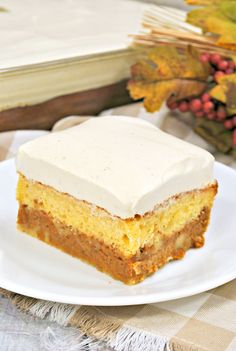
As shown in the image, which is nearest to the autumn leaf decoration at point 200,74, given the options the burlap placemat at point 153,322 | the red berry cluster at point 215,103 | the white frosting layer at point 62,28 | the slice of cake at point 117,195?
the red berry cluster at point 215,103

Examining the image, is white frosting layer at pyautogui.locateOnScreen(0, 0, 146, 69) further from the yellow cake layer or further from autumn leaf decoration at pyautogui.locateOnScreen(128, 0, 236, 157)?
the yellow cake layer

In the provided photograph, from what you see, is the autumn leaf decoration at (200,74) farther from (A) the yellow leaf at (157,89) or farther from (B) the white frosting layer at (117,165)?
(B) the white frosting layer at (117,165)

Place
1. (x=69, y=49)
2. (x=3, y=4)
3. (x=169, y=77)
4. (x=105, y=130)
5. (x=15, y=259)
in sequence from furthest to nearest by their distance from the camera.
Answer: (x=3, y=4) < (x=69, y=49) < (x=169, y=77) < (x=105, y=130) < (x=15, y=259)

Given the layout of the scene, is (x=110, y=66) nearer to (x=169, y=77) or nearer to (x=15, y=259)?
(x=169, y=77)

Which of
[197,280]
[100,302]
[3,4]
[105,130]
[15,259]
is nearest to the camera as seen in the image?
[100,302]

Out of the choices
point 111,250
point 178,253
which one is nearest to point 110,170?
point 111,250

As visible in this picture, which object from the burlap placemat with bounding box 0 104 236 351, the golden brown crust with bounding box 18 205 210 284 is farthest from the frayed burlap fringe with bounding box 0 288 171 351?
the golden brown crust with bounding box 18 205 210 284
